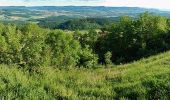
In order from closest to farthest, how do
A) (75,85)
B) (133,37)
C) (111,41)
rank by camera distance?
(75,85) < (133,37) < (111,41)

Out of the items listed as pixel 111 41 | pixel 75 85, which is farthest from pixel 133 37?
pixel 75 85

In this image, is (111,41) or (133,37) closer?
(133,37)

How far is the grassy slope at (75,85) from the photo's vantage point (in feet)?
35.4

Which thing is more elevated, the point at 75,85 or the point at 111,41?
the point at 75,85

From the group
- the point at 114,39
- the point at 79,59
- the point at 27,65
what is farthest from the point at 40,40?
the point at 27,65

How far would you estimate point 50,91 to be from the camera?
1116 centimetres

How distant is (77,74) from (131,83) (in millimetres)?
2236

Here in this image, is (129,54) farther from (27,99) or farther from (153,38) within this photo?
(27,99)

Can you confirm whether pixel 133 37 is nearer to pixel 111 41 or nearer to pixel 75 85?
pixel 111 41

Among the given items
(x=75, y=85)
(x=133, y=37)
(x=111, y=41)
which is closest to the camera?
(x=75, y=85)

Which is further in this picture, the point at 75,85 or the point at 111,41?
the point at 111,41

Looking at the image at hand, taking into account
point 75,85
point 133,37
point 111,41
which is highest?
point 75,85

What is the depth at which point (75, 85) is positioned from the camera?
1227cm

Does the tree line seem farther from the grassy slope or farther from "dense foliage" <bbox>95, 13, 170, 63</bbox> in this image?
the grassy slope
